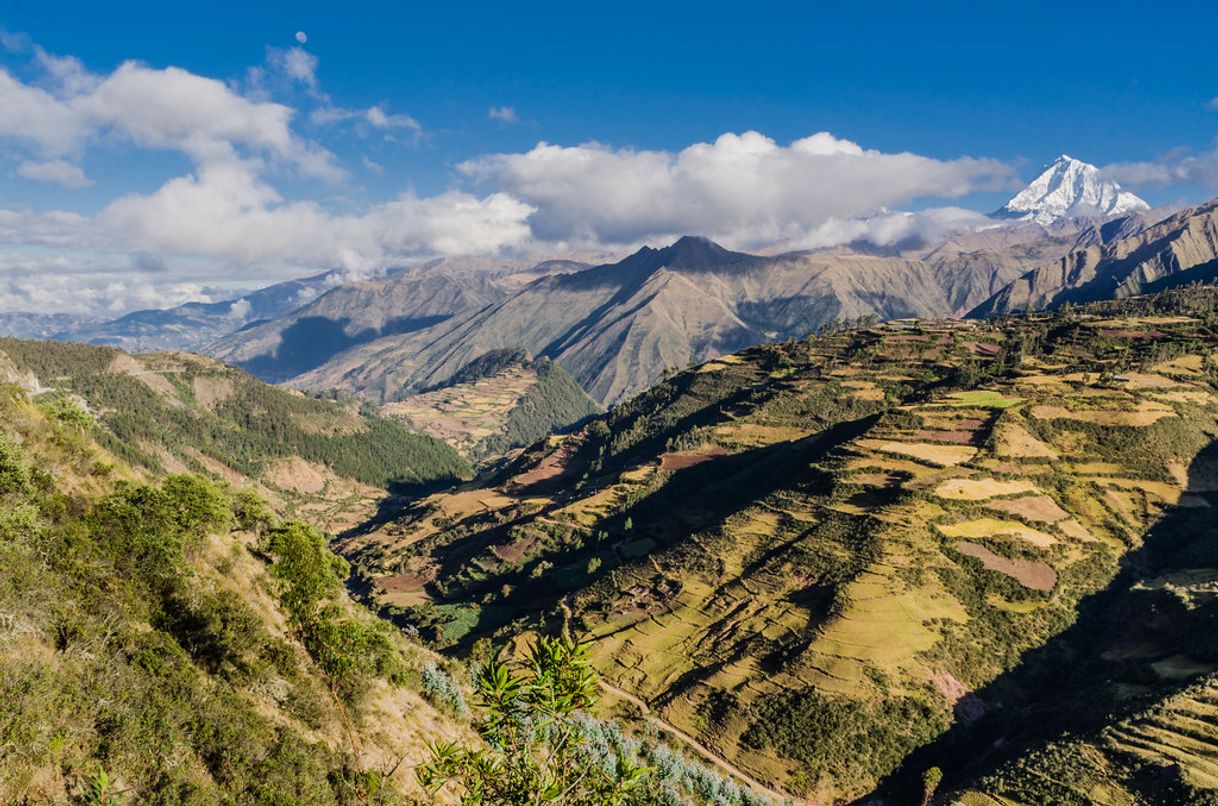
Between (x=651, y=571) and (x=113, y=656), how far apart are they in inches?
4351

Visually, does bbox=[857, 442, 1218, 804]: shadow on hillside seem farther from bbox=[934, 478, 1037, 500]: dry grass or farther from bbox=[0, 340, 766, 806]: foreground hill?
bbox=[0, 340, 766, 806]: foreground hill

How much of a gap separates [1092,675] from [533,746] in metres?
114

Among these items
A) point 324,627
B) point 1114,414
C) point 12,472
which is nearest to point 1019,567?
point 1114,414

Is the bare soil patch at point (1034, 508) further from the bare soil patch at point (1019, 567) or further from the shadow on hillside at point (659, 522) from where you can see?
the shadow on hillside at point (659, 522)

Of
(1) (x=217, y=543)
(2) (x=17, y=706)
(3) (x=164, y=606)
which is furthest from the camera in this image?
(1) (x=217, y=543)

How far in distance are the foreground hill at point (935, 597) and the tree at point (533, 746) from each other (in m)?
78.4

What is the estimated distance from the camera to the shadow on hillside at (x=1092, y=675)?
8225 cm

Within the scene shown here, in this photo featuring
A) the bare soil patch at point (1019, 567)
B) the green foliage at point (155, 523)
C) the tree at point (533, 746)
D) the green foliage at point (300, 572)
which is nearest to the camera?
the tree at point (533, 746)

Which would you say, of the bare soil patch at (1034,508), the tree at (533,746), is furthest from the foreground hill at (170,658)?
the bare soil patch at (1034,508)

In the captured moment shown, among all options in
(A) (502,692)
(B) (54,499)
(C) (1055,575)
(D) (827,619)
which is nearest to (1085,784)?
(D) (827,619)

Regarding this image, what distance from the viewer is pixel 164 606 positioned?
3712 centimetres

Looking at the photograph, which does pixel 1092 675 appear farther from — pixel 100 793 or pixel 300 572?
pixel 100 793

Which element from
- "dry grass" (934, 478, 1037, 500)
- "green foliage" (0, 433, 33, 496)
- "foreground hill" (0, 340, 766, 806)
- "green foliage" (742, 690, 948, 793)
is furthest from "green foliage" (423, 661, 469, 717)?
"dry grass" (934, 478, 1037, 500)

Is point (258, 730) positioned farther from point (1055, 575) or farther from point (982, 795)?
point (1055, 575)
